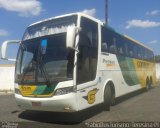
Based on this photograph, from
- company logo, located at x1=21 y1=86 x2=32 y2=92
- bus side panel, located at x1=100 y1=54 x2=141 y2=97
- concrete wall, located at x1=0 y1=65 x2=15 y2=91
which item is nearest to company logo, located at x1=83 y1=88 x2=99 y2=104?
bus side panel, located at x1=100 y1=54 x2=141 y2=97

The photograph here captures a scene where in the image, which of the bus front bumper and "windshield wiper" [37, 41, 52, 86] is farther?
"windshield wiper" [37, 41, 52, 86]

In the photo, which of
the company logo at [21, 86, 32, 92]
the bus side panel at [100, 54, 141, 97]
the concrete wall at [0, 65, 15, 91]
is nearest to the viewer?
the company logo at [21, 86, 32, 92]

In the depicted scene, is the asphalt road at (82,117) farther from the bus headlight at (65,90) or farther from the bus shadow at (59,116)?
the bus headlight at (65,90)

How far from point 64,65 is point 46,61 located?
2.29ft

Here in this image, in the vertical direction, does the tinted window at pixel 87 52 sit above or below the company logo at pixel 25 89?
above

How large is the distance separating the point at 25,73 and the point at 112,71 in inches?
161

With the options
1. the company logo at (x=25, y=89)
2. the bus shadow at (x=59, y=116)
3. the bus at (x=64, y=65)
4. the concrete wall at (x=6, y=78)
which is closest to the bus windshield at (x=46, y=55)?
the bus at (x=64, y=65)

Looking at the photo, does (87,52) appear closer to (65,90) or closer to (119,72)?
(65,90)

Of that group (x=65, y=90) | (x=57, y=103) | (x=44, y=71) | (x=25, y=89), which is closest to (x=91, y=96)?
(x=65, y=90)

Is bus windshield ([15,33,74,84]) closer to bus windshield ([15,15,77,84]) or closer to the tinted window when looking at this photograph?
bus windshield ([15,15,77,84])

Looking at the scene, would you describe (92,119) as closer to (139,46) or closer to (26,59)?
(26,59)

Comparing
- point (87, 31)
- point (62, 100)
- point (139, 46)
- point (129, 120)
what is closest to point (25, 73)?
point (62, 100)

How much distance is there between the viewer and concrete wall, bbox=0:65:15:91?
78.4 ft

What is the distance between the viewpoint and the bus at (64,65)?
28.7 ft
